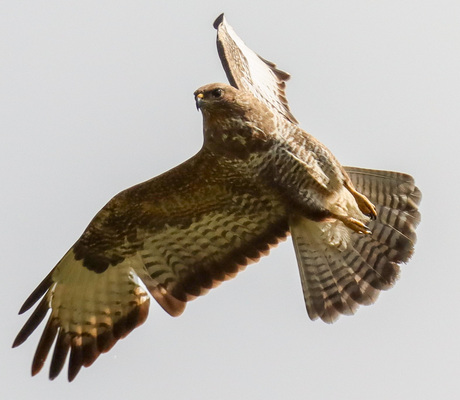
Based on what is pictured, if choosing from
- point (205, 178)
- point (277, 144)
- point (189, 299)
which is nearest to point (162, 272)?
point (189, 299)

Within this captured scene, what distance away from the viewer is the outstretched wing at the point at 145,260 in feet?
31.9

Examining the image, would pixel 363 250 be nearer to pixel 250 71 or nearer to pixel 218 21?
pixel 250 71

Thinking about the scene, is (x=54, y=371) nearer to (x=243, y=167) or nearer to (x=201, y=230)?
(x=201, y=230)

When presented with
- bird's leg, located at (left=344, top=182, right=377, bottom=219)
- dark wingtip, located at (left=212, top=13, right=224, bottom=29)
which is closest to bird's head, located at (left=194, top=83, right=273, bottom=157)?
bird's leg, located at (left=344, top=182, right=377, bottom=219)

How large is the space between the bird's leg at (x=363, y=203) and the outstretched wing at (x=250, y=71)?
0.98 m

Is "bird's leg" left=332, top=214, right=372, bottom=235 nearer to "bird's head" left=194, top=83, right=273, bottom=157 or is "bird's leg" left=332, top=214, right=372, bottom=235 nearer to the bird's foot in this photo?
the bird's foot

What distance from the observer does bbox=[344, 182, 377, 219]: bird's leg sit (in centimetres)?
954

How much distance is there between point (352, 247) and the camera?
10.2 m

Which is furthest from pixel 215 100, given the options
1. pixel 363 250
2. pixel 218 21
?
pixel 363 250

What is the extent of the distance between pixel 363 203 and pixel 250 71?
66.9 inches

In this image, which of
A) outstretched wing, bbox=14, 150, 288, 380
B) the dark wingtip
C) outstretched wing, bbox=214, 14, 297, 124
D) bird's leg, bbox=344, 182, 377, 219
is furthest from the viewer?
the dark wingtip

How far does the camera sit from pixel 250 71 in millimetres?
10312

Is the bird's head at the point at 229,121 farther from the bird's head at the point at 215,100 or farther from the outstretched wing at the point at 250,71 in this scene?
the outstretched wing at the point at 250,71

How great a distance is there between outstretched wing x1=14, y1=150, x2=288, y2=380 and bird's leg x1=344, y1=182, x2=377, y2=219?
0.65 m
